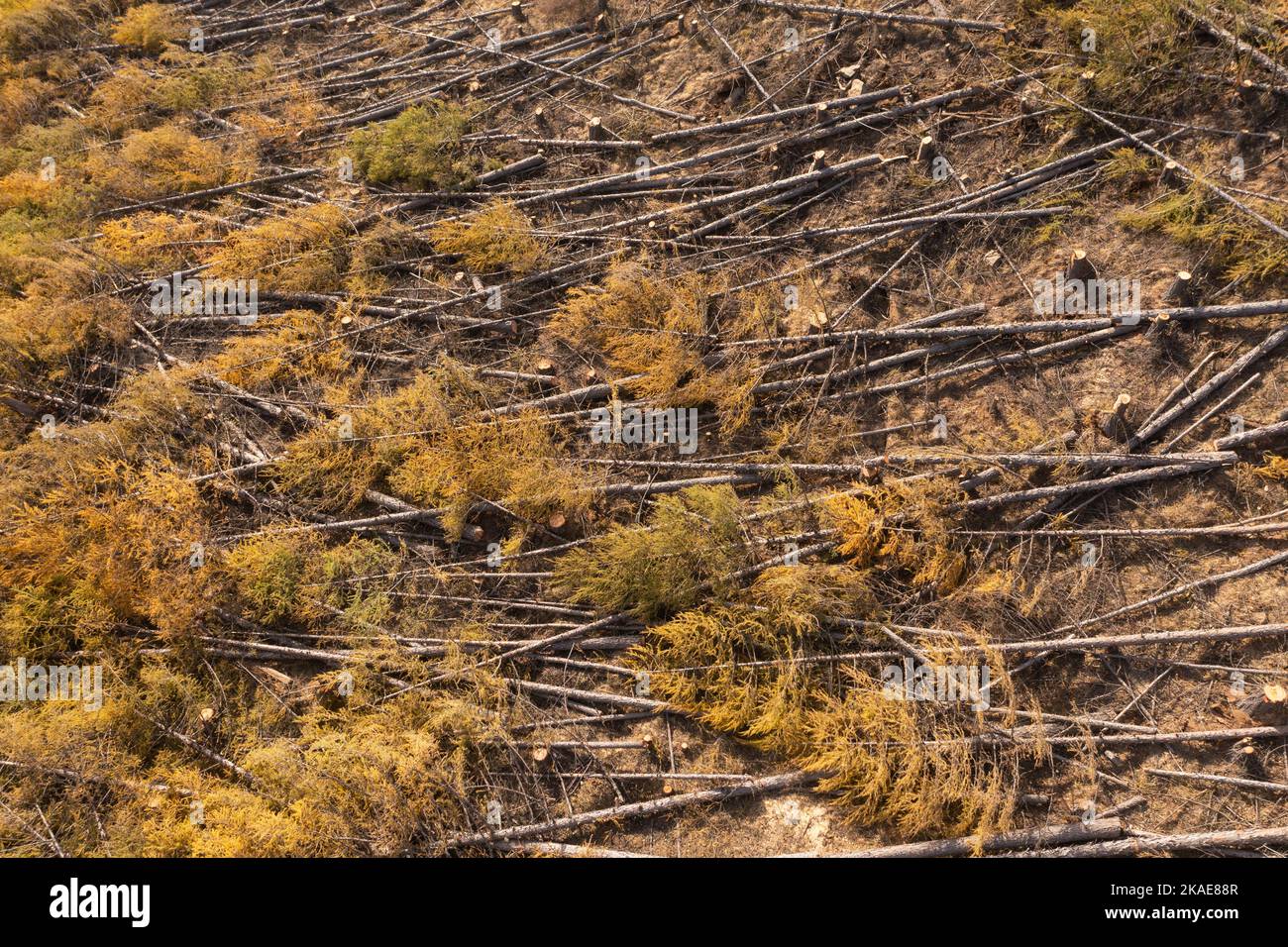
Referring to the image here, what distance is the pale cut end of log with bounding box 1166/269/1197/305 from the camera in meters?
5.06

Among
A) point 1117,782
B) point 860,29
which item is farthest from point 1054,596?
point 860,29

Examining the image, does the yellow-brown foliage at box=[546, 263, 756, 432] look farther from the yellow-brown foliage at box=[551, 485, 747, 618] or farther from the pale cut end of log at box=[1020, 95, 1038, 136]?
the pale cut end of log at box=[1020, 95, 1038, 136]

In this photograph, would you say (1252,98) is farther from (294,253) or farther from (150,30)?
(150,30)

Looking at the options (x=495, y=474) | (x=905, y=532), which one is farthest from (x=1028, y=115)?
(x=495, y=474)
